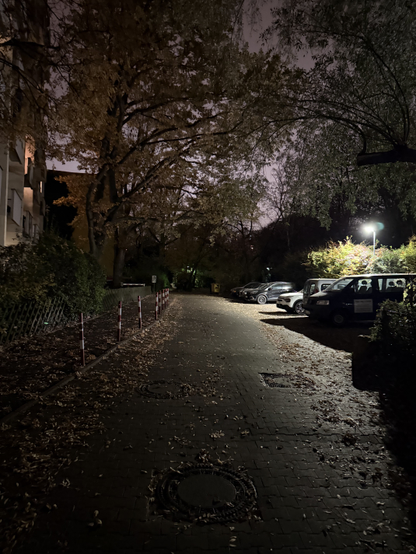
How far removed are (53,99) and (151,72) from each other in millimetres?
7451

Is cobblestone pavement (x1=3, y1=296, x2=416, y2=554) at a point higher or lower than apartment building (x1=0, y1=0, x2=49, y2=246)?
lower

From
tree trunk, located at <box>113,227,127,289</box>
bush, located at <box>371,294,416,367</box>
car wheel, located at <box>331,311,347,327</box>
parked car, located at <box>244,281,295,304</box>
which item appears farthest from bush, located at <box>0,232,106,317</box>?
parked car, located at <box>244,281,295,304</box>

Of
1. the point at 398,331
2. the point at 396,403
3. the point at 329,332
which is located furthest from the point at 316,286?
the point at 396,403

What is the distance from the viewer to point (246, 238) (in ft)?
170

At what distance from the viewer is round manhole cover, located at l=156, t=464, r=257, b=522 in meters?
3.04

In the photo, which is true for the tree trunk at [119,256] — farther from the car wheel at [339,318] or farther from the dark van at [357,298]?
the car wheel at [339,318]

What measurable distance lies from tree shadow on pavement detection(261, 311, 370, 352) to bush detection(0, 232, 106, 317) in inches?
299

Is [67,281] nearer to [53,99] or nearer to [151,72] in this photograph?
[53,99]

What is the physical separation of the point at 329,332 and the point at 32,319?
9.71 meters

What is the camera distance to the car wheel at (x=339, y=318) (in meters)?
14.9


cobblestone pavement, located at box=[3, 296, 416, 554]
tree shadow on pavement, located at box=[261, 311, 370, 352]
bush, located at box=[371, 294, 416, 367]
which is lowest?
cobblestone pavement, located at box=[3, 296, 416, 554]

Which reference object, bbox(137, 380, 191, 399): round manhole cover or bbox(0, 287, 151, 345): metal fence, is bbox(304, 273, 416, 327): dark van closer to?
bbox(0, 287, 151, 345): metal fence

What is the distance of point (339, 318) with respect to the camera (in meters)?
15.0

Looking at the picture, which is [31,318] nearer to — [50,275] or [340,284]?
[50,275]
